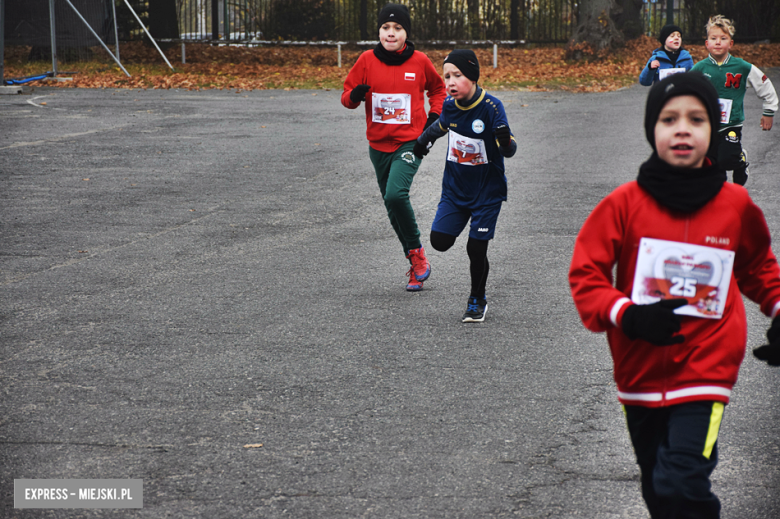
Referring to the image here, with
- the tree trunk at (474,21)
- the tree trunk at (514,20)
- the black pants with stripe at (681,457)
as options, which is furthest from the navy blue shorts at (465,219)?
the tree trunk at (474,21)

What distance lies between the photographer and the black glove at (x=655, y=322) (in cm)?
241

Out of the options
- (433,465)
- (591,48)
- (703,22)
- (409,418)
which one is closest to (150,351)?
(409,418)

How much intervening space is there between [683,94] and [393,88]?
435 centimetres

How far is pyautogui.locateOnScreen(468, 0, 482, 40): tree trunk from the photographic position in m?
31.2

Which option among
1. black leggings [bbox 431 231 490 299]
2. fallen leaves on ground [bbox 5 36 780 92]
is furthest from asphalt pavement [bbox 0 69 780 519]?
fallen leaves on ground [bbox 5 36 780 92]

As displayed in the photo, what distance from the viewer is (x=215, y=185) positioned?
416 inches

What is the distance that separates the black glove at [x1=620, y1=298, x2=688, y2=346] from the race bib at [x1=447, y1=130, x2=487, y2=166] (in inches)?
128

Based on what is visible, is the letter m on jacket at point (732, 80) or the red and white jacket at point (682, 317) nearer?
the red and white jacket at point (682, 317)

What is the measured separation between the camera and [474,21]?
31469mm

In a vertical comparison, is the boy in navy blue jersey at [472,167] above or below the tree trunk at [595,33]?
below

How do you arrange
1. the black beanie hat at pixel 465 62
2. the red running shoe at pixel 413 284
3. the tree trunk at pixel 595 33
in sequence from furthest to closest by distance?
the tree trunk at pixel 595 33 → the red running shoe at pixel 413 284 → the black beanie hat at pixel 465 62

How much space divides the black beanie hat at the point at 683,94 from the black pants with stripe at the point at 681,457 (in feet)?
2.68

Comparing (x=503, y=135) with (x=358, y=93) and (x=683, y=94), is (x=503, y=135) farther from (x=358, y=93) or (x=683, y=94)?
(x=683, y=94)

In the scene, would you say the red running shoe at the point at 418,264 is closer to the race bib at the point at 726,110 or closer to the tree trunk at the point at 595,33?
the race bib at the point at 726,110
